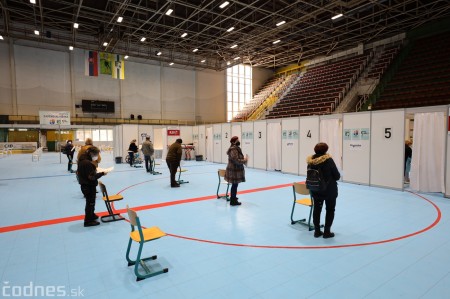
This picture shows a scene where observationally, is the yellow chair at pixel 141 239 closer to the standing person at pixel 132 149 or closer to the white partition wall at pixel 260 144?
the white partition wall at pixel 260 144

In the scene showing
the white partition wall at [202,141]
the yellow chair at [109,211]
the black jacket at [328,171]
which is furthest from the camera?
the white partition wall at [202,141]

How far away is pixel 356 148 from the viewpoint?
937cm

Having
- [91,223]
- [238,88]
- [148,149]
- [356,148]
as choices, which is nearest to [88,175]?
[91,223]

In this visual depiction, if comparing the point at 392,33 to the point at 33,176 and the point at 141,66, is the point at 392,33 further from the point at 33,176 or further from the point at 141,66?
the point at 33,176

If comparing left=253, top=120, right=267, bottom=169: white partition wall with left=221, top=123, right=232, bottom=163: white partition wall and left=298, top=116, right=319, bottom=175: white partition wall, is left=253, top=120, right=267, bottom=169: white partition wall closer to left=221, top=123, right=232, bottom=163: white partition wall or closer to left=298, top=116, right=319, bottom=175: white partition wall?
left=298, top=116, right=319, bottom=175: white partition wall

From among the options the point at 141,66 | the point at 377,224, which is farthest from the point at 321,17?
the point at 377,224

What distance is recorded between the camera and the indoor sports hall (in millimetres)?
3398

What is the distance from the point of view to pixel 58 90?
22125 millimetres

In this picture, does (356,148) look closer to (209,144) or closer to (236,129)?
(236,129)

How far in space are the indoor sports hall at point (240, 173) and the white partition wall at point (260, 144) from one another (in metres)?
0.13

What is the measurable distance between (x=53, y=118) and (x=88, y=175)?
14856 mm

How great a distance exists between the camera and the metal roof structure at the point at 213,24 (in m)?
16.1

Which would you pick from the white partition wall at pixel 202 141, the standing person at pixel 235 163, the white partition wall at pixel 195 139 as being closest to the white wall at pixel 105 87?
the white partition wall at pixel 195 139

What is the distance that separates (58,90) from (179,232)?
22728 millimetres
